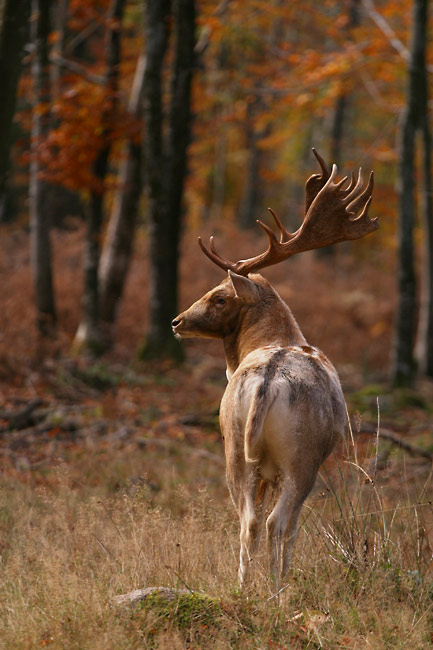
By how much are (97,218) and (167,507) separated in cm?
904

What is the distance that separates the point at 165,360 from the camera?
45.0 feet

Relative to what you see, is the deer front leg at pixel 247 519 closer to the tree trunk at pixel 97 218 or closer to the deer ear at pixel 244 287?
the deer ear at pixel 244 287

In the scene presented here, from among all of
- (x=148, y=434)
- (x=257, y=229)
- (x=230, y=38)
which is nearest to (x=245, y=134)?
(x=257, y=229)

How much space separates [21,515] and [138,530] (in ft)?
4.76

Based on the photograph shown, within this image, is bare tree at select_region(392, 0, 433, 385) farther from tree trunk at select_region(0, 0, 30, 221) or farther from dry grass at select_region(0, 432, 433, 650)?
dry grass at select_region(0, 432, 433, 650)

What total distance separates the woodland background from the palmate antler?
1.29m

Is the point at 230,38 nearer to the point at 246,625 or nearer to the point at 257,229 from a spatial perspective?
the point at 257,229

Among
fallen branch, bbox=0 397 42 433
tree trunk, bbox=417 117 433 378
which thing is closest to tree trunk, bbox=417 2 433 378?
tree trunk, bbox=417 117 433 378

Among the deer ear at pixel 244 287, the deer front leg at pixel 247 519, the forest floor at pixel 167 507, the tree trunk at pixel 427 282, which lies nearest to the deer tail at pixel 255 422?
the deer front leg at pixel 247 519

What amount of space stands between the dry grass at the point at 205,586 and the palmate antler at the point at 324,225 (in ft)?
5.50

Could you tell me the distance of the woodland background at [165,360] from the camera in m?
4.49

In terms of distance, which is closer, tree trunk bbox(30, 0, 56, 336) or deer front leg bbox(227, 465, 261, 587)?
deer front leg bbox(227, 465, 261, 587)

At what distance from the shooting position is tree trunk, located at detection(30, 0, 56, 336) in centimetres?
1334

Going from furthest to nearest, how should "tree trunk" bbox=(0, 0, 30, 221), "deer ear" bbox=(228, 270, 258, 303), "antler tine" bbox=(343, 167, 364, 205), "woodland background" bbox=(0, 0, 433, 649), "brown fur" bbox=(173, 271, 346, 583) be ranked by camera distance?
"tree trunk" bbox=(0, 0, 30, 221), "antler tine" bbox=(343, 167, 364, 205), "deer ear" bbox=(228, 270, 258, 303), "brown fur" bbox=(173, 271, 346, 583), "woodland background" bbox=(0, 0, 433, 649)
